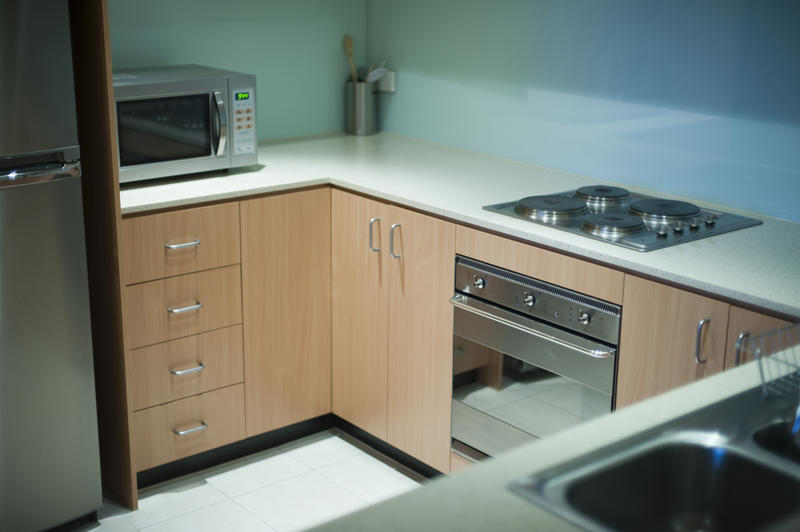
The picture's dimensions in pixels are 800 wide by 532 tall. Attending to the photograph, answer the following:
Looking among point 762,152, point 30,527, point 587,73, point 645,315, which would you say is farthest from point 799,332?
point 30,527

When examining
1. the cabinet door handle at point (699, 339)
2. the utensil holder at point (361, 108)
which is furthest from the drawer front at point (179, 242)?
the cabinet door handle at point (699, 339)

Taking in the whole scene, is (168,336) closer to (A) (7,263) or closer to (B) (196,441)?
(B) (196,441)

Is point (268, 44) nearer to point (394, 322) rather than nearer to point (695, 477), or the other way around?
point (394, 322)

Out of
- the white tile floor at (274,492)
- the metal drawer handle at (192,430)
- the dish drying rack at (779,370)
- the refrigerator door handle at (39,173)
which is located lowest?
the white tile floor at (274,492)

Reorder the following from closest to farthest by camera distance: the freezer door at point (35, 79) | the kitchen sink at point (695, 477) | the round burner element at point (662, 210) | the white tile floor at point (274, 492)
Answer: the kitchen sink at point (695, 477)
the freezer door at point (35, 79)
the round burner element at point (662, 210)
the white tile floor at point (274, 492)

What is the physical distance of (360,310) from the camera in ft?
9.97

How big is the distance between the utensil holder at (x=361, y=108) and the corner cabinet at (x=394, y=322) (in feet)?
2.38

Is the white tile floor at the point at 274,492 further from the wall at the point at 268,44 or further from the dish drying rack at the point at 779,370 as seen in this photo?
the dish drying rack at the point at 779,370

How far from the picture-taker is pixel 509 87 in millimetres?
3232

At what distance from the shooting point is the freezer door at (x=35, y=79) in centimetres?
223

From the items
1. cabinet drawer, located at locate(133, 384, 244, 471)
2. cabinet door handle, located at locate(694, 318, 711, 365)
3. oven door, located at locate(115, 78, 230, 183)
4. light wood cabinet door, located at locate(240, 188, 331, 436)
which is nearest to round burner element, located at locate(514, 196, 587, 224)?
cabinet door handle, located at locate(694, 318, 711, 365)

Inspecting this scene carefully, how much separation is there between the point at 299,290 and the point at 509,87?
987mm

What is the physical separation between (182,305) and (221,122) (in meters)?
0.58

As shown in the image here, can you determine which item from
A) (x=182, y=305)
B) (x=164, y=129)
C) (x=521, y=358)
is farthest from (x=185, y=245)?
(x=521, y=358)
